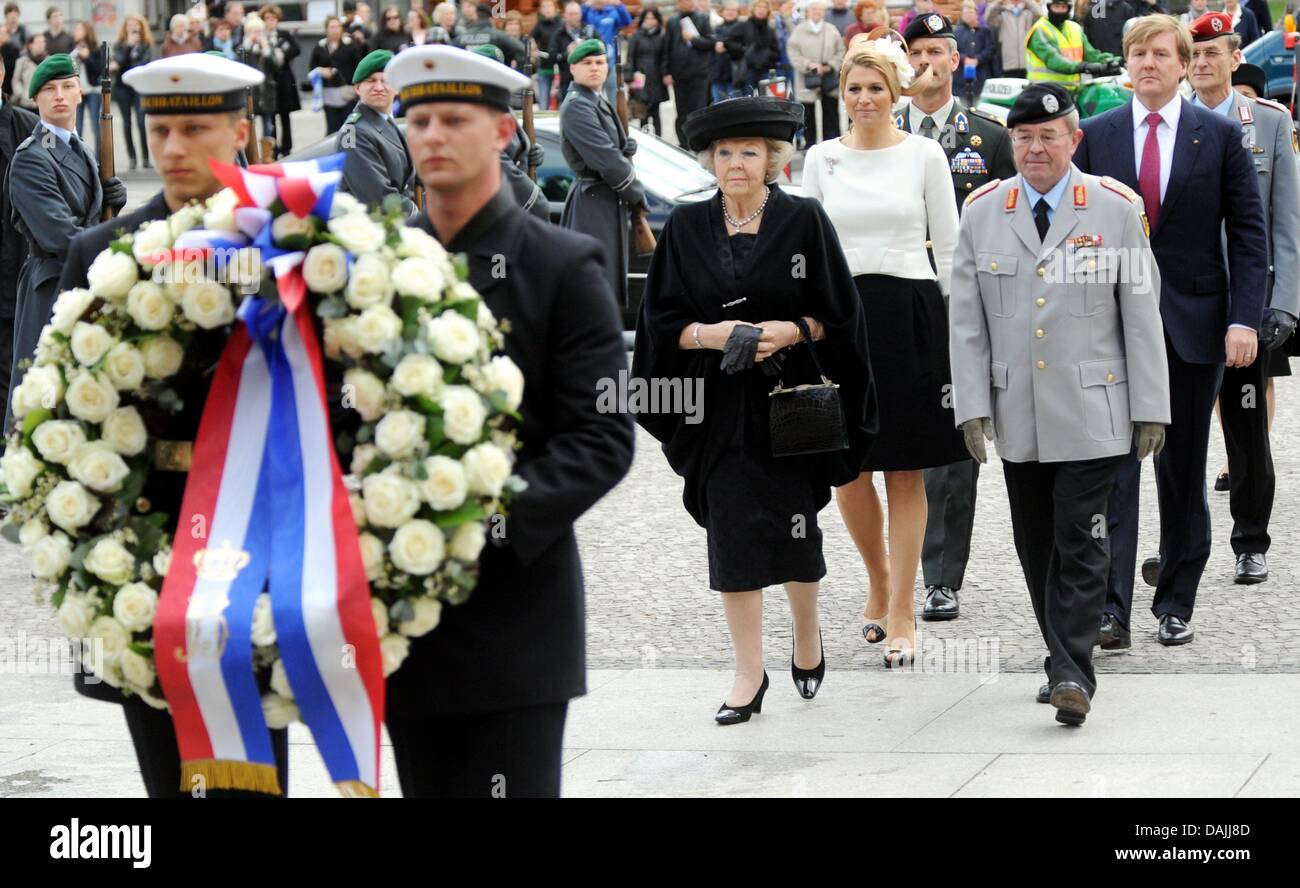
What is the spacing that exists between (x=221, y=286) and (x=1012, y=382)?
329 cm

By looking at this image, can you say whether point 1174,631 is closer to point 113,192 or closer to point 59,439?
A: point 59,439

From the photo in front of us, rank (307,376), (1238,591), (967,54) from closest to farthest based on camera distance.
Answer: (307,376) → (1238,591) → (967,54)

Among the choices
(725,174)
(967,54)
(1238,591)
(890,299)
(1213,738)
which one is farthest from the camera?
(967,54)

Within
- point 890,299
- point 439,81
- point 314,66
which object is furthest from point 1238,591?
point 314,66

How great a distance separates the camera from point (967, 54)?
77.4 ft

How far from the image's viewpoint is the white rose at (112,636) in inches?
137

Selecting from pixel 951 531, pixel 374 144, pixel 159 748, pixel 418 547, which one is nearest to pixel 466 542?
pixel 418 547

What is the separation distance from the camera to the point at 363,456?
135 inches

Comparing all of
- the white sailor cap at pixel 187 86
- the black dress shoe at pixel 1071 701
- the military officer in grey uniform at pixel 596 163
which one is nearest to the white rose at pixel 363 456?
the white sailor cap at pixel 187 86

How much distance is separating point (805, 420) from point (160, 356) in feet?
9.44

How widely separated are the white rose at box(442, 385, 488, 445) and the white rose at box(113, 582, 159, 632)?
602 millimetres

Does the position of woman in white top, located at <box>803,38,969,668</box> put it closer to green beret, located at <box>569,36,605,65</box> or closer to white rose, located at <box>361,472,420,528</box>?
white rose, located at <box>361,472,420,528</box>

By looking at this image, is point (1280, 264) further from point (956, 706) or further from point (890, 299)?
point (956, 706)

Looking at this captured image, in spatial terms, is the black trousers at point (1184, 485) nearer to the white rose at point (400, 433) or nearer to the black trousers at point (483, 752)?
the black trousers at point (483, 752)
